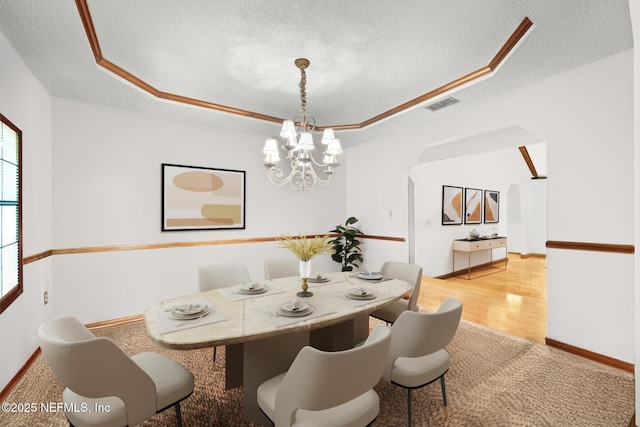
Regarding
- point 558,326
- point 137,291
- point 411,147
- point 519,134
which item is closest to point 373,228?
point 411,147

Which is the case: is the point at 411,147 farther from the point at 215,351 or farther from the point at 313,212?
the point at 215,351

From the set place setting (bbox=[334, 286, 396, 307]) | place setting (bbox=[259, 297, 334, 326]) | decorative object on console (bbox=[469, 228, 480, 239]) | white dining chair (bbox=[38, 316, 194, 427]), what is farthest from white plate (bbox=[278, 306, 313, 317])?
decorative object on console (bbox=[469, 228, 480, 239])

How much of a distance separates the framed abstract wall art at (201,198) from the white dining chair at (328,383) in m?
3.06

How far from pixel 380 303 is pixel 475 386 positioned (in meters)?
1.04

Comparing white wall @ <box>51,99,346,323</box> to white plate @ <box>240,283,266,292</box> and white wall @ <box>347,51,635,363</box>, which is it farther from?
white wall @ <box>347,51,635,363</box>

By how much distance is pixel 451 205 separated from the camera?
6.05 metres

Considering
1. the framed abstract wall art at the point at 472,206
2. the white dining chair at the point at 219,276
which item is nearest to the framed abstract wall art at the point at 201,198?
the white dining chair at the point at 219,276

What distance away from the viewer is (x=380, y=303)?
1959 mm

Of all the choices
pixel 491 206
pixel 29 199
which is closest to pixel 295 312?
pixel 29 199

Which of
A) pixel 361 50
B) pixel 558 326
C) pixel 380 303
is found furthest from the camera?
pixel 558 326

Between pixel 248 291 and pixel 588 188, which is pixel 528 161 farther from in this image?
pixel 248 291

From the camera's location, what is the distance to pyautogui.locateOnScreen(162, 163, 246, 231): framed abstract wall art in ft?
12.2

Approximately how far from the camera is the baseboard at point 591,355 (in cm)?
238

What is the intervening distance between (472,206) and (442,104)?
3837 millimetres
